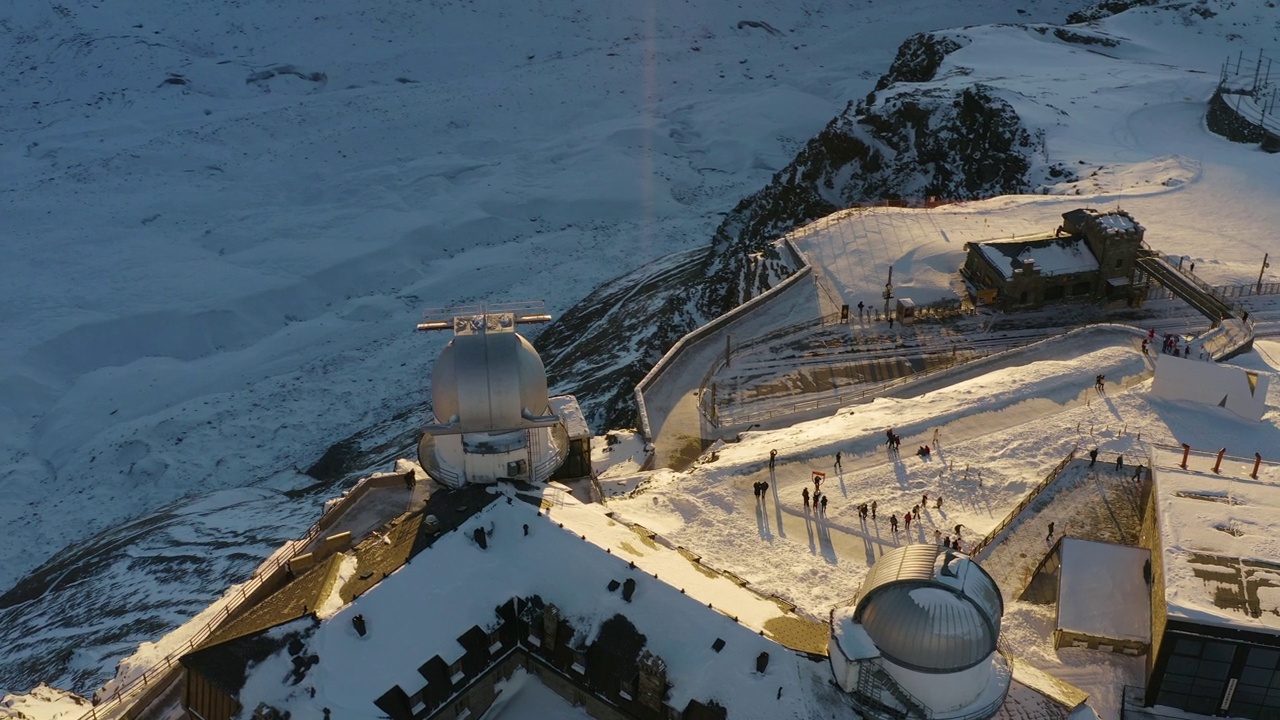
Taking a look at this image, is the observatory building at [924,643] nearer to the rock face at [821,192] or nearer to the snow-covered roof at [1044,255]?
the snow-covered roof at [1044,255]

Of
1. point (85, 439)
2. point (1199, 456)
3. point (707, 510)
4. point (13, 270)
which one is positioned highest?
point (1199, 456)

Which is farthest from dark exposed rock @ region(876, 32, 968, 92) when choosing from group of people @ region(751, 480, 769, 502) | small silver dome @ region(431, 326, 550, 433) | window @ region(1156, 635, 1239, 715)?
window @ region(1156, 635, 1239, 715)

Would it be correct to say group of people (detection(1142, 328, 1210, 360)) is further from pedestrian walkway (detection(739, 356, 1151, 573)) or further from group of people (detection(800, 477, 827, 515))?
group of people (detection(800, 477, 827, 515))

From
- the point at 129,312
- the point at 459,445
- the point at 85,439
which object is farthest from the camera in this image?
the point at 129,312

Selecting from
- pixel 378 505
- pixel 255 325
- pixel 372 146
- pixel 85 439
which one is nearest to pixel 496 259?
pixel 255 325

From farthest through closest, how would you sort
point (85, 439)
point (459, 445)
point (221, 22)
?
point (221, 22)
point (85, 439)
point (459, 445)

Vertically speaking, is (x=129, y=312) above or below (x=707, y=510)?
below

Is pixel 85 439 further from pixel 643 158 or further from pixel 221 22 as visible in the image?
pixel 221 22
